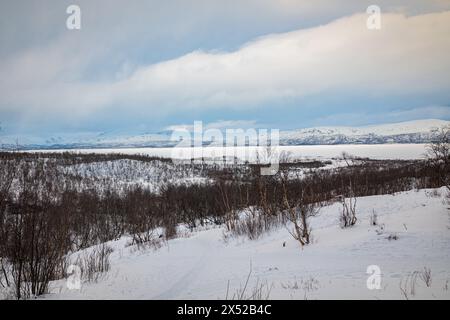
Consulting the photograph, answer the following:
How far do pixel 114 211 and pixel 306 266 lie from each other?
16526 mm

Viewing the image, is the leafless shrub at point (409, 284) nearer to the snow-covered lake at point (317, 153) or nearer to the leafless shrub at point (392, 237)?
the leafless shrub at point (392, 237)

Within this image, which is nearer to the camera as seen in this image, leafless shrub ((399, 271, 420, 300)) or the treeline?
leafless shrub ((399, 271, 420, 300))

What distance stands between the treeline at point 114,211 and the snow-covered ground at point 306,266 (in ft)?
1.93

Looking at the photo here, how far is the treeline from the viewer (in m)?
5.18

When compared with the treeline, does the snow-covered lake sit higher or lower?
higher

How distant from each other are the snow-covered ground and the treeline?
23.2 inches

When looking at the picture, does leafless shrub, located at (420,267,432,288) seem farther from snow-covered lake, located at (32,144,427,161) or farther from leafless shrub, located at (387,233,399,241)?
snow-covered lake, located at (32,144,427,161)

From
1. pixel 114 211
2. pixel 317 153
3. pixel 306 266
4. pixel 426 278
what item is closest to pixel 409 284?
pixel 426 278

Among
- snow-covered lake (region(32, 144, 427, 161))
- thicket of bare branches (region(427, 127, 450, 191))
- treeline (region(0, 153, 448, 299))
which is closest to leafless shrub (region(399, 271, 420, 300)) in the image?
treeline (region(0, 153, 448, 299))

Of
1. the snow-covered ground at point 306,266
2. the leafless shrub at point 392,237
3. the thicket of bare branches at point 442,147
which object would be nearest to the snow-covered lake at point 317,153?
the thicket of bare branches at point 442,147

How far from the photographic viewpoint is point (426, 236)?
20.4ft
